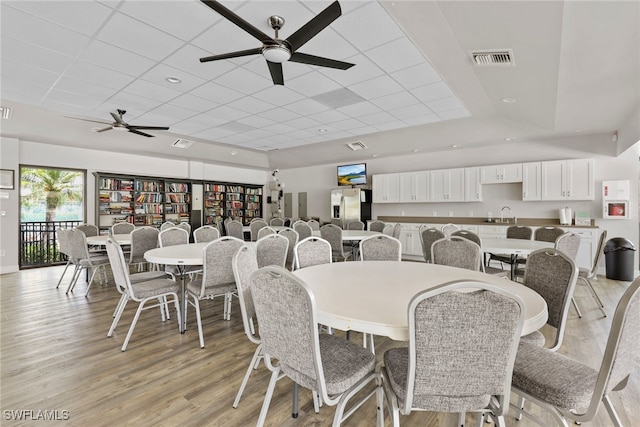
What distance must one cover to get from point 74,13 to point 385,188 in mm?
7242

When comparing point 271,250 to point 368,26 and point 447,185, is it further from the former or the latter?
point 447,185

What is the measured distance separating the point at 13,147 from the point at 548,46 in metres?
9.06

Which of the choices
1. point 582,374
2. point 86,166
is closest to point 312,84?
point 582,374

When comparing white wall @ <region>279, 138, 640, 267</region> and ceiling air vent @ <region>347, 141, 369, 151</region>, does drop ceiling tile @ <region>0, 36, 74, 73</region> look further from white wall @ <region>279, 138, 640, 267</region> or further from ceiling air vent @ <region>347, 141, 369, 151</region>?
white wall @ <region>279, 138, 640, 267</region>

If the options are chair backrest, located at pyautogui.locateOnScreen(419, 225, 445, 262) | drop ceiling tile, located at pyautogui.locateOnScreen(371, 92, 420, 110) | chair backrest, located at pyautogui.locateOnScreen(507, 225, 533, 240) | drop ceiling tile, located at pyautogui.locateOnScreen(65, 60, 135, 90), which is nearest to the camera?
drop ceiling tile, located at pyautogui.locateOnScreen(65, 60, 135, 90)

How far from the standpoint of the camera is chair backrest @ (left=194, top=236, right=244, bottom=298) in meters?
2.74

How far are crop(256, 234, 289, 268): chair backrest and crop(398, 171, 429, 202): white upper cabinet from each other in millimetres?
5507

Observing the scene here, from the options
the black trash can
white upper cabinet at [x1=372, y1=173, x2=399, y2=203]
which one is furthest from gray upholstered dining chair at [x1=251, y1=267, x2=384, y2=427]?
white upper cabinet at [x1=372, y1=173, x2=399, y2=203]

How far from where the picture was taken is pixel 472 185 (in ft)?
23.6

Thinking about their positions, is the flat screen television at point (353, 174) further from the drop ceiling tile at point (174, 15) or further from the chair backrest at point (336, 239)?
the drop ceiling tile at point (174, 15)

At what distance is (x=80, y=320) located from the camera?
3.47 meters

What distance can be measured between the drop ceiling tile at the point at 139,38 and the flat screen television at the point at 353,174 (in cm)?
645

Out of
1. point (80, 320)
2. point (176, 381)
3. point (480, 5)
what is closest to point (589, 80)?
point (480, 5)

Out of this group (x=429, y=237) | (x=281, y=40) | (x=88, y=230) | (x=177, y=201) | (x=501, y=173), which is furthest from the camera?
(x=177, y=201)
